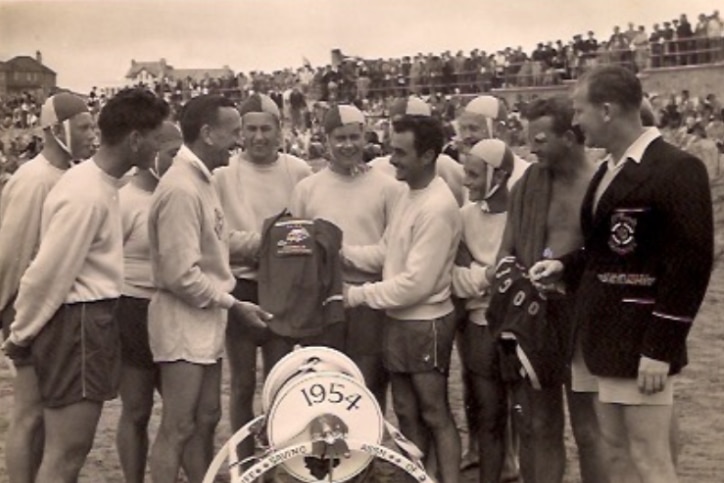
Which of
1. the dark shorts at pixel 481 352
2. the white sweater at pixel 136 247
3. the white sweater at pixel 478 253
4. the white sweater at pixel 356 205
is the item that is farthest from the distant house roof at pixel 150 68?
the dark shorts at pixel 481 352

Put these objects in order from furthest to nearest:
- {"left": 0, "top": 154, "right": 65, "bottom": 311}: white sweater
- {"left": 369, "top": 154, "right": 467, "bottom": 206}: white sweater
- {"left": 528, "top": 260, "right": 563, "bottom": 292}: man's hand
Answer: {"left": 369, "top": 154, "right": 467, "bottom": 206}: white sweater < {"left": 0, "top": 154, "right": 65, "bottom": 311}: white sweater < {"left": 528, "top": 260, "right": 563, "bottom": 292}: man's hand

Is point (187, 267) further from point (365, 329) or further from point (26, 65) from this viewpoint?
point (26, 65)

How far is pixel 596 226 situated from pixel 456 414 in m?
2.06

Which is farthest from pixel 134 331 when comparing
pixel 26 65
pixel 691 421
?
pixel 691 421

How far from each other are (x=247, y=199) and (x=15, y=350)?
0.91 meters

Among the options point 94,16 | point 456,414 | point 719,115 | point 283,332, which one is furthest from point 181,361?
point 719,115

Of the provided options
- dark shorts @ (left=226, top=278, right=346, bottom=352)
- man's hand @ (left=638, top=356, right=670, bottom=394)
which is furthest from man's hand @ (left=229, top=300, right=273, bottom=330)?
man's hand @ (left=638, top=356, right=670, bottom=394)

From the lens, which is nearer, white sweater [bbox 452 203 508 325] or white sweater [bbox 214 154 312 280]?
white sweater [bbox 452 203 508 325]

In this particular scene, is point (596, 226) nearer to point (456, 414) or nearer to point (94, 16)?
point (94, 16)

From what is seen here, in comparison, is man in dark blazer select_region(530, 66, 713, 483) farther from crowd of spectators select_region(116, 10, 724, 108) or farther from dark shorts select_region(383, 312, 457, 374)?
crowd of spectators select_region(116, 10, 724, 108)

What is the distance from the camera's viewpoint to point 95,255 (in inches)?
97.3

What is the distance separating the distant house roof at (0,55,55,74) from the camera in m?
3.17

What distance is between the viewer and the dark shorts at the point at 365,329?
3109mm

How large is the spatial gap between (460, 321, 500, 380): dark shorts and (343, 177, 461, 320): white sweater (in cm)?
10
